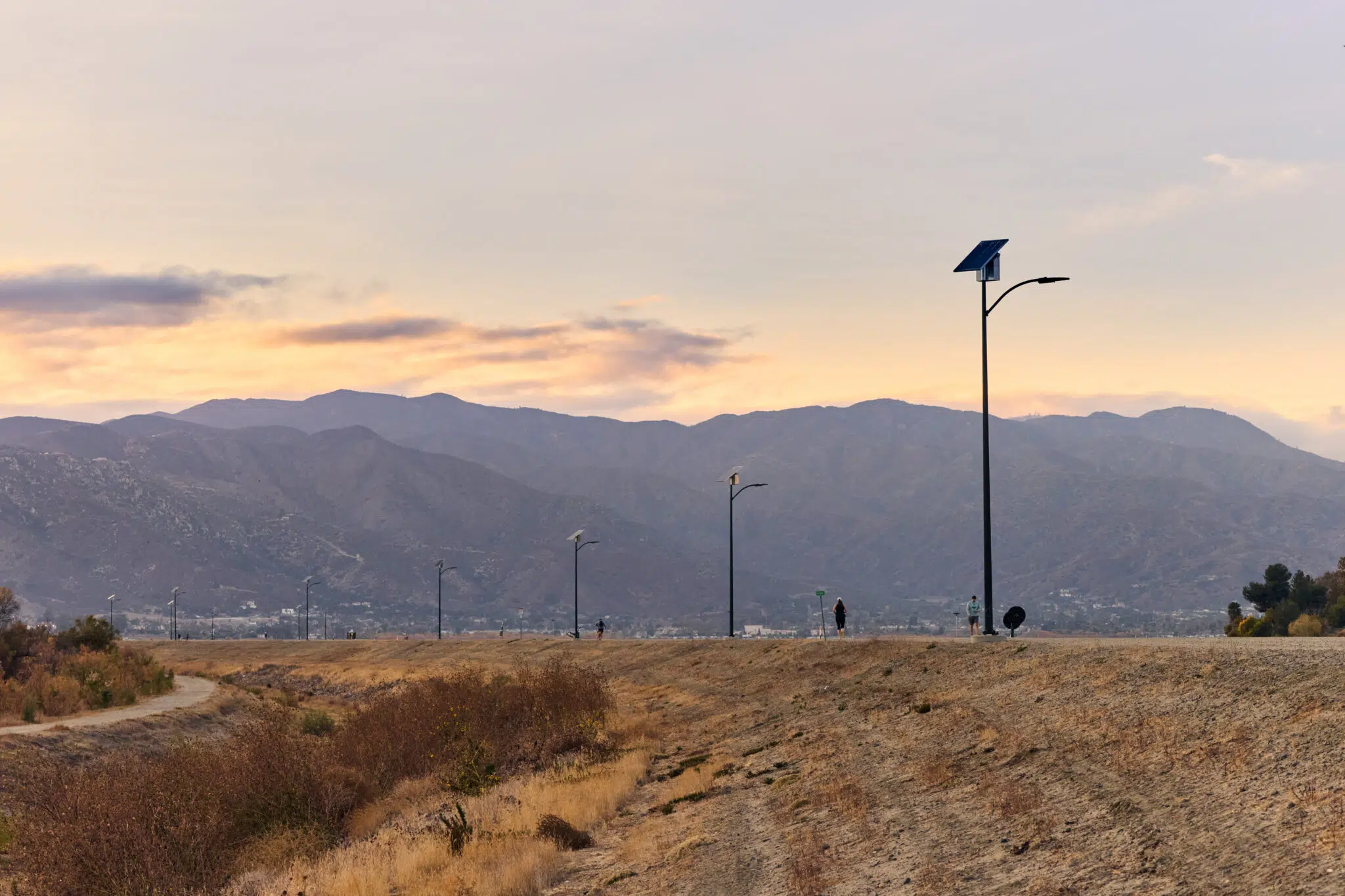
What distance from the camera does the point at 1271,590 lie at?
87.1 metres

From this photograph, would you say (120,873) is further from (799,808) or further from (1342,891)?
(1342,891)

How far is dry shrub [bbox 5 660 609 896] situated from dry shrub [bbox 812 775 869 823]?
887 cm

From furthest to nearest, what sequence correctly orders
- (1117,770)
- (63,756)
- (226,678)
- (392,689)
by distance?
(226,678), (392,689), (63,756), (1117,770)

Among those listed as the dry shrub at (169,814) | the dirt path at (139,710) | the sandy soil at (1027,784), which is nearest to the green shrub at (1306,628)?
the sandy soil at (1027,784)

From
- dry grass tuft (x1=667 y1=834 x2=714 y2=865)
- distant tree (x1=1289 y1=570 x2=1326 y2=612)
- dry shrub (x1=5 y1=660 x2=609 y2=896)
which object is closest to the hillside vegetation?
dry shrub (x1=5 y1=660 x2=609 y2=896)

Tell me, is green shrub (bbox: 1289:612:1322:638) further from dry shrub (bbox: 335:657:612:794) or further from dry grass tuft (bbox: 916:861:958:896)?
dry grass tuft (bbox: 916:861:958:896)

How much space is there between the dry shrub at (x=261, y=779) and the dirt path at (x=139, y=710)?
484 centimetres

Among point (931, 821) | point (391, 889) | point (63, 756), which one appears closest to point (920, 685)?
point (931, 821)

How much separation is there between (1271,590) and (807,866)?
8287 cm

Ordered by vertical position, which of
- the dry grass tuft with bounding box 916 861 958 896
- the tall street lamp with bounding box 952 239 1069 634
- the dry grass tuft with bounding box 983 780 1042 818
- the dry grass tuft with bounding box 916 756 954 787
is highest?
the tall street lamp with bounding box 952 239 1069 634

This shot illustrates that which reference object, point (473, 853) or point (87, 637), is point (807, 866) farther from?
point (87, 637)

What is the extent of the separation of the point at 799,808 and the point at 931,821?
3374 millimetres

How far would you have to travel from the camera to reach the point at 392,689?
65250mm

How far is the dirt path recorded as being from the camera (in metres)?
40.8
